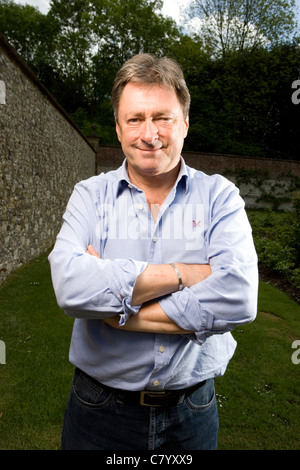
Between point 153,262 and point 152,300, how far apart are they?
0.15m

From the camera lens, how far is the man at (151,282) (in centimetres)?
134

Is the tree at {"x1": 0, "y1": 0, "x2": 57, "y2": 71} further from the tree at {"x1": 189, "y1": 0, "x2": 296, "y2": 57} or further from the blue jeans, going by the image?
the blue jeans

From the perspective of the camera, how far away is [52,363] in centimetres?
379

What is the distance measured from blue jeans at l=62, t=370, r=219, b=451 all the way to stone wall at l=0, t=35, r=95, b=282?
15.6 ft

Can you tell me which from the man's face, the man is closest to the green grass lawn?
the man

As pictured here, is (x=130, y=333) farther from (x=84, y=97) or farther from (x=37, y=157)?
(x=84, y=97)

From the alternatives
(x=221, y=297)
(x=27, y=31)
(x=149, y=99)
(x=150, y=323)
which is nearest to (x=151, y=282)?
(x=150, y=323)

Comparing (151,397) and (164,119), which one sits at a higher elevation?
(164,119)

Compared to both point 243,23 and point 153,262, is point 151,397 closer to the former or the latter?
point 153,262

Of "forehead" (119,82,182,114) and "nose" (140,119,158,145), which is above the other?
"forehead" (119,82,182,114)

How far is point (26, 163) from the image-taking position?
6.95 meters

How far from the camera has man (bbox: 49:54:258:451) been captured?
1.34m
